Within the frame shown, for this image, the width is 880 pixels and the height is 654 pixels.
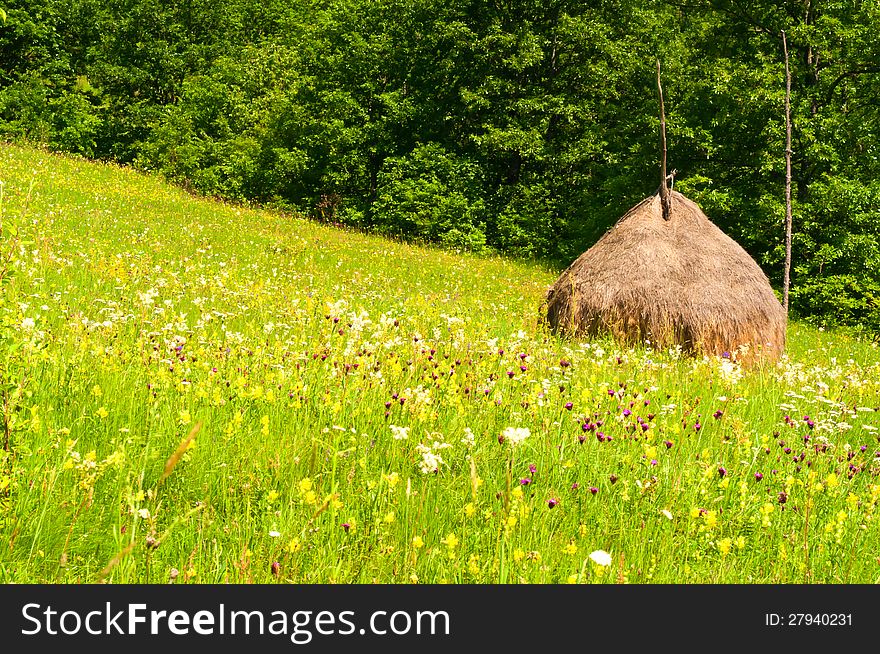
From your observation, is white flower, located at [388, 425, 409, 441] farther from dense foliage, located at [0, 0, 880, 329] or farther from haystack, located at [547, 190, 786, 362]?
dense foliage, located at [0, 0, 880, 329]

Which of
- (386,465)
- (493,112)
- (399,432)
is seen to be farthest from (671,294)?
(493,112)

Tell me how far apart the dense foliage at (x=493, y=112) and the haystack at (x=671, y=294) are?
12.4 metres

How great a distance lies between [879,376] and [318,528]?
840 cm

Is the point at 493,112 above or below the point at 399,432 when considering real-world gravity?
above

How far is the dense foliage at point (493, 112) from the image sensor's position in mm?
21125

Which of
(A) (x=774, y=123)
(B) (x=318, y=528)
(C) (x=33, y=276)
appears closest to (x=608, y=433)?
(B) (x=318, y=528)

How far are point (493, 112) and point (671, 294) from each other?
21.1 meters

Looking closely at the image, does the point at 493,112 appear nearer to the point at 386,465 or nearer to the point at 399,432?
the point at 399,432

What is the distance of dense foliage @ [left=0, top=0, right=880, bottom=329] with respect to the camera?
2112cm

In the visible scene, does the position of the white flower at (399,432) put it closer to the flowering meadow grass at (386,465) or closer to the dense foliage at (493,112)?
the flowering meadow grass at (386,465)

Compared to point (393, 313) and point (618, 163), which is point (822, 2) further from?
point (393, 313)

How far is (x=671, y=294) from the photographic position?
8961 mm

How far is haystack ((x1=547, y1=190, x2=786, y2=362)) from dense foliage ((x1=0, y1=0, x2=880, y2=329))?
1235 centimetres

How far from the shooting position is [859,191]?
20.0 m
